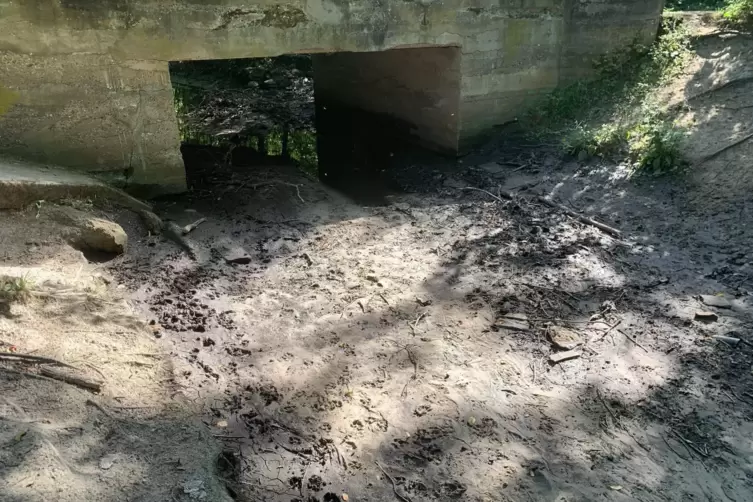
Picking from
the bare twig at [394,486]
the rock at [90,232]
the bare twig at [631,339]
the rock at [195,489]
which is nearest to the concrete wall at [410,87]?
the bare twig at [631,339]

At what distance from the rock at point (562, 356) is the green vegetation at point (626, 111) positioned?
3.61m

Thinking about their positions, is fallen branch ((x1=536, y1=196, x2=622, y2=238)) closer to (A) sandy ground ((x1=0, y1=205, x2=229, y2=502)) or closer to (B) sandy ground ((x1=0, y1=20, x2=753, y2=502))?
(B) sandy ground ((x1=0, y1=20, x2=753, y2=502))

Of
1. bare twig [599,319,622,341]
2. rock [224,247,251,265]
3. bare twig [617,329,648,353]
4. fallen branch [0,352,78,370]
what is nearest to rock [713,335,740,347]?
bare twig [617,329,648,353]

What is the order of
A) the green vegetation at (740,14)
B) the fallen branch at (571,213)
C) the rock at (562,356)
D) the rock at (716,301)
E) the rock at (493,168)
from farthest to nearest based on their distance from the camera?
the rock at (493,168) < the green vegetation at (740,14) < the fallen branch at (571,213) < the rock at (716,301) < the rock at (562,356)


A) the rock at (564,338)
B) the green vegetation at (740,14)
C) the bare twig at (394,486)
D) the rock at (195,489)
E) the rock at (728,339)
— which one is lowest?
the bare twig at (394,486)

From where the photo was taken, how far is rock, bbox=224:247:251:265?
6020mm

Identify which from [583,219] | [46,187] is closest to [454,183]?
[583,219]

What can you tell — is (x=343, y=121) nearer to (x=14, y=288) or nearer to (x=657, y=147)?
(x=657, y=147)

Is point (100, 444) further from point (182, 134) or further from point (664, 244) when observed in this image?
point (182, 134)

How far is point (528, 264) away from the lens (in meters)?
6.05

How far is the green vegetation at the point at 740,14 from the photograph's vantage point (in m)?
8.20

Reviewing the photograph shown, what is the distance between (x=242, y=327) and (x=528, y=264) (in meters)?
2.99

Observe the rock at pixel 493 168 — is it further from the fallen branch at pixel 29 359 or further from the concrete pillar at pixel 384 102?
the fallen branch at pixel 29 359

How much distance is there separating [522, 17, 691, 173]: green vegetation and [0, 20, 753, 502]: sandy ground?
13.8 inches
